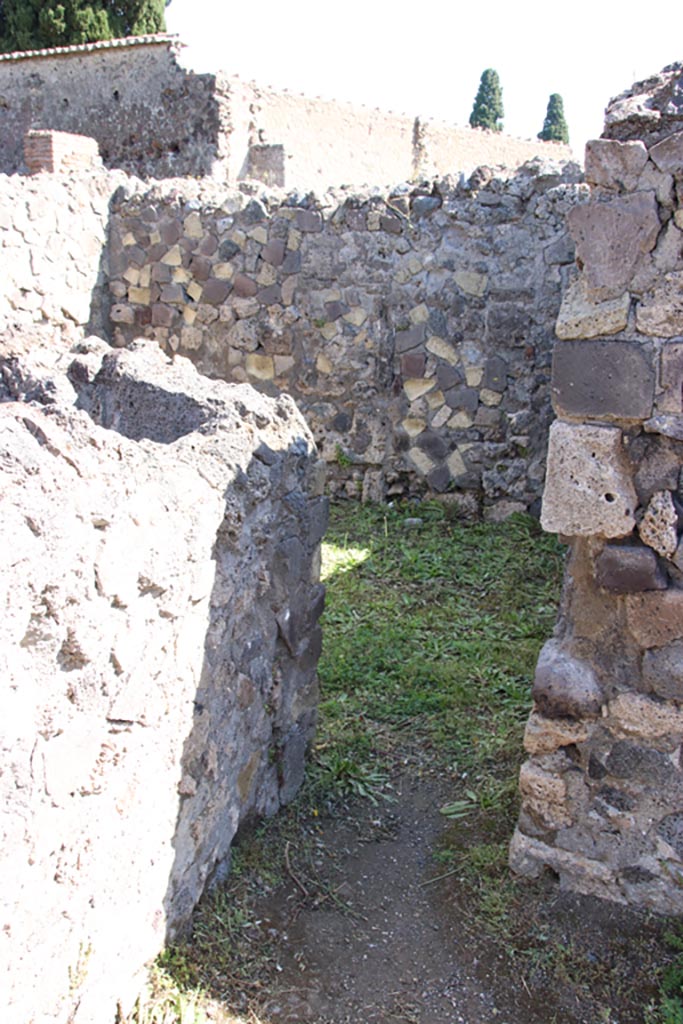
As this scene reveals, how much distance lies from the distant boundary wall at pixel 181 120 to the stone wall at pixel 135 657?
392 inches

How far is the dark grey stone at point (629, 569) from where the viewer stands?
2.65 meters

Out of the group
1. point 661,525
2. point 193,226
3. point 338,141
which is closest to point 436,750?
point 661,525

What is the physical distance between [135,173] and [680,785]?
1266cm

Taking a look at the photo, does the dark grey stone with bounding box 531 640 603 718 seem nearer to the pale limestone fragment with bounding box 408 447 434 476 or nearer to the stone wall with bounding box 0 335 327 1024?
the stone wall with bounding box 0 335 327 1024

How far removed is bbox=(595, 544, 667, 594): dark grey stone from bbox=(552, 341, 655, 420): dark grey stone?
1.23ft

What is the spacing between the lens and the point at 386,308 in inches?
258

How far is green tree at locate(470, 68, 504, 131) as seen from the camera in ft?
95.0

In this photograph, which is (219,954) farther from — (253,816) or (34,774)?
(34,774)

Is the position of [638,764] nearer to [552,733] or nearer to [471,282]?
[552,733]

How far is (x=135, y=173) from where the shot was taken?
13445 millimetres

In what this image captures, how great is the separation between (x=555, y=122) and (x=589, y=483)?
29.6m

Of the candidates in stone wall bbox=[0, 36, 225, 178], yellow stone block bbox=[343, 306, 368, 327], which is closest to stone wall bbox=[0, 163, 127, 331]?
yellow stone block bbox=[343, 306, 368, 327]

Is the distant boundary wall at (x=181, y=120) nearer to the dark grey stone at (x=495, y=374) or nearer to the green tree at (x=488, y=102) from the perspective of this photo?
the dark grey stone at (x=495, y=374)

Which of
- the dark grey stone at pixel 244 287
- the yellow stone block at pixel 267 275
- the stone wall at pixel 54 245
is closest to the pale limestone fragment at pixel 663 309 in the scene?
the yellow stone block at pixel 267 275
